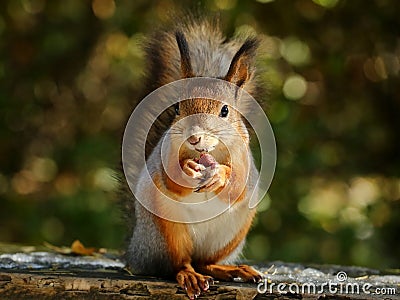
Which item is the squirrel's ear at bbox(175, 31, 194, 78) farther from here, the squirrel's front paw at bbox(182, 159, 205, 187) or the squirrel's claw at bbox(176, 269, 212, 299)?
the squirrel's claw at bbox(176, 269, 212, 299)

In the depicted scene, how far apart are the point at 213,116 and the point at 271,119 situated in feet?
3.85

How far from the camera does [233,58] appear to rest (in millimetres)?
1604

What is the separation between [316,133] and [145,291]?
155 centimetres

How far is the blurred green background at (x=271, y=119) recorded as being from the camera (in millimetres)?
2771

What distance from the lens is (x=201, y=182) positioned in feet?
4.82

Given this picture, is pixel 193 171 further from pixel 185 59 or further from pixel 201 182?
pixel 185 59

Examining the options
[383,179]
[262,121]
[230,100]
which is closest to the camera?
[230,100]

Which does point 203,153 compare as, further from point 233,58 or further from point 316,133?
point 316,133

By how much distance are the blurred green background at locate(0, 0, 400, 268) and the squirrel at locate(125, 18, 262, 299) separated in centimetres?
104

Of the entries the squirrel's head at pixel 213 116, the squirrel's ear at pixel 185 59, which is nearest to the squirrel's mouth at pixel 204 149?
the squirrel's head at pixel 213 116

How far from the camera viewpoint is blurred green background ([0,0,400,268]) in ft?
9.09

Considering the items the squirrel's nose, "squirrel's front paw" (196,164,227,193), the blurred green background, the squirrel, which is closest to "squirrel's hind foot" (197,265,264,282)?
the squirrel

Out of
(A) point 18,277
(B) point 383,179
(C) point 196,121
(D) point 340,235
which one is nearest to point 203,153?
(C) point 196,121

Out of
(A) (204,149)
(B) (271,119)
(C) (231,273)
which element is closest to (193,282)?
(C) (231,273)
